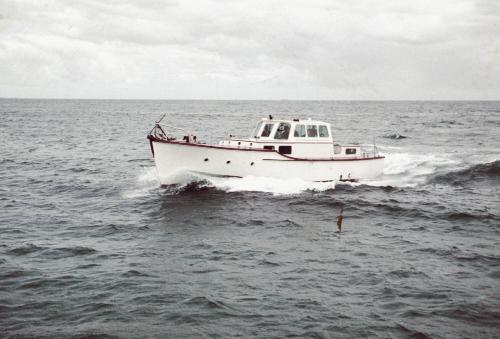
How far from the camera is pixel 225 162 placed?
2347 cm

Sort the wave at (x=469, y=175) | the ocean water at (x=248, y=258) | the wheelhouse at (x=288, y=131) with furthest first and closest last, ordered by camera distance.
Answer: the wave at (x=469, y=175)
the wheelhouse at (x=288, y=131)
the ocean water at (x=248, y=258)

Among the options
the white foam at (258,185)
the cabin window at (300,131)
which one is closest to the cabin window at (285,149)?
the cabin window at (300,131)

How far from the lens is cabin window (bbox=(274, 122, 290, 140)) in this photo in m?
25.0

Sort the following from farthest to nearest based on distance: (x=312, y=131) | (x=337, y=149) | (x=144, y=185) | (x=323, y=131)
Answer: (x=144, y=185) → (x=337, y=149) → (x=323, y=131) → (x=312, y=131)

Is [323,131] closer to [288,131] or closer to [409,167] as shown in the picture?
[288,131]

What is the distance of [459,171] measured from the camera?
1201 inches

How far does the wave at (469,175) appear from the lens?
93.4ft

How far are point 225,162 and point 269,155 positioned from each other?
2247 millimetres

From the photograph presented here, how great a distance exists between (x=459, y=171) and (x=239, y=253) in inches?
812

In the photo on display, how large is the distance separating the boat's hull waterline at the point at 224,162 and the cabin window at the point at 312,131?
1.53 meters

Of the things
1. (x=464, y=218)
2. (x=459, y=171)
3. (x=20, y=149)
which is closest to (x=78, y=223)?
(x=464, y=218)

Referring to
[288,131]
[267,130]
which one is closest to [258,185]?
[267,130]

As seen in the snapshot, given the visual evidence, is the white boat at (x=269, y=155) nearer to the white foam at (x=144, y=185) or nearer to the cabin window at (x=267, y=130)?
the cabin window at (x=267, y=130)

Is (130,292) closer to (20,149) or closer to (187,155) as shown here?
(187,155)
